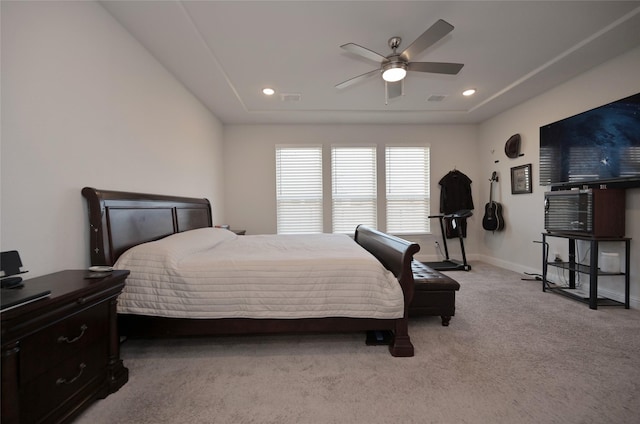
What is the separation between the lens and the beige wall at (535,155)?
8.46 feet

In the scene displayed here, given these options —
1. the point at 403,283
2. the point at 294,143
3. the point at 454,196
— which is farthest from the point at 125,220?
the point at 454,196

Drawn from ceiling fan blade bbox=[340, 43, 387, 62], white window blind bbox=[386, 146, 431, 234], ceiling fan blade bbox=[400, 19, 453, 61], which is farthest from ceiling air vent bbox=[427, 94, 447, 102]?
ceiling fan blade bbox=[340, 43, 387, 62]

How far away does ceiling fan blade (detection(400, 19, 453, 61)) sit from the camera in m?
1.79

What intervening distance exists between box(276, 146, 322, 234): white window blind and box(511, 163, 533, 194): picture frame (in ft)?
10.8

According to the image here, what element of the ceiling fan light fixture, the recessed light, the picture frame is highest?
the recessed light

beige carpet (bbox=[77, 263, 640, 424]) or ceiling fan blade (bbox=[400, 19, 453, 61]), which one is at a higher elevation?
ceiling fan blade (bbox=[400, 19, 453, 61])

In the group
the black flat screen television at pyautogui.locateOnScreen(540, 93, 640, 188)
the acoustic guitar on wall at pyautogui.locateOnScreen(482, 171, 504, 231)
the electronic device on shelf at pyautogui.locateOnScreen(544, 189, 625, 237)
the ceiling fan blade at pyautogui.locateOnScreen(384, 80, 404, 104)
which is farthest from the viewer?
the acoustic guitar on wall at pyautogui.locateOnScreen(482, 171, 504, 231)

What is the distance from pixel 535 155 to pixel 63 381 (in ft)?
17.6

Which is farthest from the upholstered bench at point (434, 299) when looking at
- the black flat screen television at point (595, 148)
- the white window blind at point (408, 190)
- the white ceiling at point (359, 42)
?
the white window blind at point (408, 190)

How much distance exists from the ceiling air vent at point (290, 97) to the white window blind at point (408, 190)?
211 cm

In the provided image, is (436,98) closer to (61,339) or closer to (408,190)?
(408,190)

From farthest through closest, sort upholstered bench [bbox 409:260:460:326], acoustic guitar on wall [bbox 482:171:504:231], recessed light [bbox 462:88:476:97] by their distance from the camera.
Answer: acoustic guitar on wall [bbox 482:171:504:231] → recessed light [bbox 462:88:476:97] → upholstered bench [bbox 409:260:460:326]

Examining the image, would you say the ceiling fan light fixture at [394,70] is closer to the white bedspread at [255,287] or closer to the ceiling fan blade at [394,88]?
the ceiling fan blade at [394,88]

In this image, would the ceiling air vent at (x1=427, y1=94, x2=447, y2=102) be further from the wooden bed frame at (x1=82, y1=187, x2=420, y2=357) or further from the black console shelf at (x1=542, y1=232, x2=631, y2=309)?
the wooden bed frame at (x1=82, y1=187, x2=420, y2=357)
